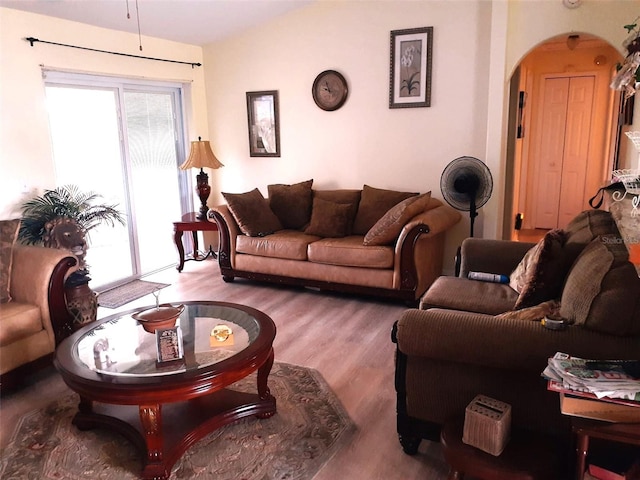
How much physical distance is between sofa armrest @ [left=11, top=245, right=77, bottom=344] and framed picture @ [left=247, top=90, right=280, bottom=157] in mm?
2802

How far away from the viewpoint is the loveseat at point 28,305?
2.81 m

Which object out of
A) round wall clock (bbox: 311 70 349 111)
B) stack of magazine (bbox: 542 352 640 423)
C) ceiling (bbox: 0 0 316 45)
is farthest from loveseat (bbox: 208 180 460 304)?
stack of magazine (bbox: 542 352 640 423)

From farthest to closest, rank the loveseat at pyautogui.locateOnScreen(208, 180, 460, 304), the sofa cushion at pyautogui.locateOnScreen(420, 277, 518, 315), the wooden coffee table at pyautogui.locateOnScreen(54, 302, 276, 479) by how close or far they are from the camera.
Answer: the loveseat at pyautogui.locateOnScreen(208, 180, 460, 304), the sofa cushion at pyautogui.locateOnScreen(420, 277, 518, 315), the wooden coffee table at pyautogui.locateOnScreen(54, 302, 276, 479)

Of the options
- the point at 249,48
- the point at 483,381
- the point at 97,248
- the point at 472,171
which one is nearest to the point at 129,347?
the point at 483,381

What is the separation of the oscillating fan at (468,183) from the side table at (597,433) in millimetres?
2930

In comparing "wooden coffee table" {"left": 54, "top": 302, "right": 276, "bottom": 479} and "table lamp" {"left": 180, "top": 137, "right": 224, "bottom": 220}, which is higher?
"table lamp" {"left": 180, "top": 137, "right": 224, "bottom": 220}

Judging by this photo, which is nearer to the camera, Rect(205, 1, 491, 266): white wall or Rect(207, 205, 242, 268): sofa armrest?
Rect(205, 1, 491, 266): white wall

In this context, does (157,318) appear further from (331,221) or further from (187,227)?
(187,227)

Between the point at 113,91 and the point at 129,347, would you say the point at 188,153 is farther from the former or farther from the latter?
the point at 129,347

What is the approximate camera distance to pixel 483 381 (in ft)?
6.49

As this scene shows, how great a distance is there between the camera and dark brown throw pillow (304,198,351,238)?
14.9 ft

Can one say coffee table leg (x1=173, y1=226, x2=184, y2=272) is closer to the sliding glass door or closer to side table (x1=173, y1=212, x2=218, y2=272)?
side table (x1=173, y1=212, x2=218, y2=272)

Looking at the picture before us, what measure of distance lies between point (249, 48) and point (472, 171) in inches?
109

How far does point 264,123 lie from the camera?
549 cm
